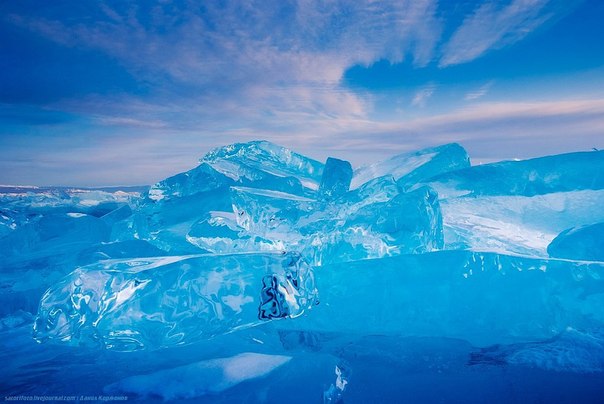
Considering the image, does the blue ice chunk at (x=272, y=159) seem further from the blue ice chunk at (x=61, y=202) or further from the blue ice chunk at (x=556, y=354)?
the blue ice chunk at (x=556, y=354)

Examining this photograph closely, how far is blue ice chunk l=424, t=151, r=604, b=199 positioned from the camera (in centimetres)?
383

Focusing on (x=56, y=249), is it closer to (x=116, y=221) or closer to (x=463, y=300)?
(x=116, y=221)

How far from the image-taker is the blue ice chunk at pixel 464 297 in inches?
83.7

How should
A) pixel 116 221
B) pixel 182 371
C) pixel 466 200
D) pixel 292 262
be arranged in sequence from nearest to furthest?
pixel 182 371 → pixel 292 262 → pixel 116 221 → pixel 466 200

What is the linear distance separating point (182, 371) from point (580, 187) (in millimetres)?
4044

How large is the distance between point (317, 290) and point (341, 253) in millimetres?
648

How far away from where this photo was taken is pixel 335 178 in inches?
142

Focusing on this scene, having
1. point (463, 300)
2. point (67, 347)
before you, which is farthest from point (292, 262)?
point (67, 347)

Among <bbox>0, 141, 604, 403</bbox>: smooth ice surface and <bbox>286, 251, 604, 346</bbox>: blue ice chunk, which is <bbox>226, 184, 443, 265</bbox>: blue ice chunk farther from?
<bbox>286, 251, 604, 346</bbox>: blue ice chunk

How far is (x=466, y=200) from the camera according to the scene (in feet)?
13.4

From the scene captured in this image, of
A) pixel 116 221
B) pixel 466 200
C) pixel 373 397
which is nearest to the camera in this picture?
pixel 373 397

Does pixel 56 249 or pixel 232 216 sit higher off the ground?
pixel 232 216

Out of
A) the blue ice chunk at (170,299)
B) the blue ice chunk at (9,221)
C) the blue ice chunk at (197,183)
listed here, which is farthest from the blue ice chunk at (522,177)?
the blue ice chunk at (9,221)

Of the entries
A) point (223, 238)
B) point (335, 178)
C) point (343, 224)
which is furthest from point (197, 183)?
point (343, 224)
